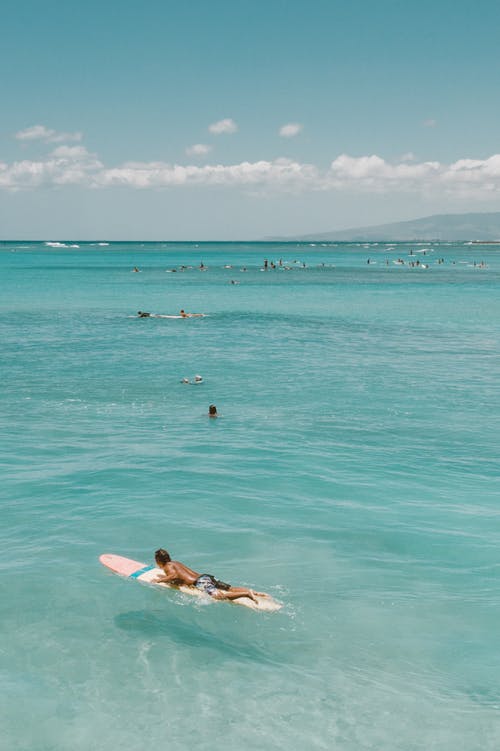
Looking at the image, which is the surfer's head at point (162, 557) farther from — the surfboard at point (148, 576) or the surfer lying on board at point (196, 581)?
the surfboard at point (148, 576)

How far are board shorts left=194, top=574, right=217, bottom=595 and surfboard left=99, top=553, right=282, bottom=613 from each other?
0.12m

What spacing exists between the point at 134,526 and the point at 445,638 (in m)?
9.34

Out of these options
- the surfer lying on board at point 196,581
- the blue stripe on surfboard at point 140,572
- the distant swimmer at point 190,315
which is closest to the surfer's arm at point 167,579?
the surfer lying on board at point 196,581

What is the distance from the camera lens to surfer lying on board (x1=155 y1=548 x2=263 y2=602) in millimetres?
15164

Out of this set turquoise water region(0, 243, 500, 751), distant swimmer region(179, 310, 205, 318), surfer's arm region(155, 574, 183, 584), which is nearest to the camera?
turquoise water region(0, 243, 500, 751)

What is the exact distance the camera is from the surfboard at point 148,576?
49.6 feet

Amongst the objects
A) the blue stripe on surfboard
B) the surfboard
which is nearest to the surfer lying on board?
the surfboard

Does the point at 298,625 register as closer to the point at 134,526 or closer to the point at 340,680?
the point at 340,680

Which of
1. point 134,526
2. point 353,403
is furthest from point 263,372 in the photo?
point 134,526

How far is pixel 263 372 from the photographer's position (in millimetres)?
39938

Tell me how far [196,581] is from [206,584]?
0.28 metres

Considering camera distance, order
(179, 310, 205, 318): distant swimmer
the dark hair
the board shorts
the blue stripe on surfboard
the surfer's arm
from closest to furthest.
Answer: the board shorts, the surfer's arm, the dark hair, the blue stripe on surfboard, (179, 310, 205, 318): distant swimmer

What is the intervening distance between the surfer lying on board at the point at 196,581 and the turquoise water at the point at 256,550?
17.7 inches

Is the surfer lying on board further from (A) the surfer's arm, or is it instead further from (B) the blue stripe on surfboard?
(B) the blue stripe on surfboard
